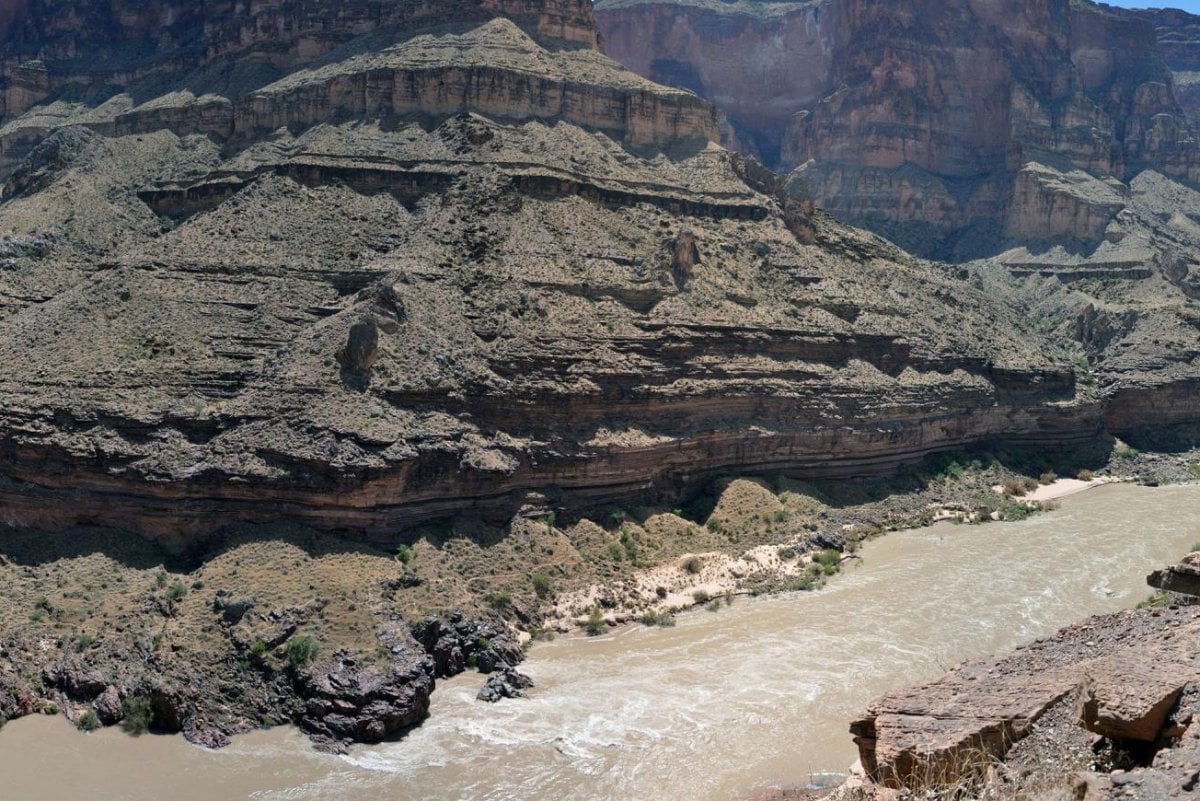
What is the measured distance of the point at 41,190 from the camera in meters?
64.1

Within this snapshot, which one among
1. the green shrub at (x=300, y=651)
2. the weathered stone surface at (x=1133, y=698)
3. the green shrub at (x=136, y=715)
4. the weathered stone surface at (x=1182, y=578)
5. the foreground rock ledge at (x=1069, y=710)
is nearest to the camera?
the foreground rock ledge at (x=1069, y=710)

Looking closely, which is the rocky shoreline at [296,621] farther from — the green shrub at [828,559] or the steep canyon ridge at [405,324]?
the green shrub at [828,559]

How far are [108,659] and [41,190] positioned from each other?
3839 cm

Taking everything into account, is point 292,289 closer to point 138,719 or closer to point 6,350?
point 6,350

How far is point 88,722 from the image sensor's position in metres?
32.2

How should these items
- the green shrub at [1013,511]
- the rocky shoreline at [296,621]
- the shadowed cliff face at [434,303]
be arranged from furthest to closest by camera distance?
1. the green shrub at [1013,511]
2. the shadowed cliff face at [434,303]
3. the rocky shoreline at [296,621]

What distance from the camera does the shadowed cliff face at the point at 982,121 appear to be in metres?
108

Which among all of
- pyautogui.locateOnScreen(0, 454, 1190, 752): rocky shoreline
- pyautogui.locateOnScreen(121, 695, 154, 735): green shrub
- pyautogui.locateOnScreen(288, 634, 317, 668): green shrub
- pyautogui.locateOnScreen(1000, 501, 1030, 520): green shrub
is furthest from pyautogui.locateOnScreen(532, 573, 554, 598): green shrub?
pyautogui.locateOnScreen(1000, 501, 1030, 520): green shrub

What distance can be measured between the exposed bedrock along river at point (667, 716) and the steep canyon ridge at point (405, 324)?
1.46 m

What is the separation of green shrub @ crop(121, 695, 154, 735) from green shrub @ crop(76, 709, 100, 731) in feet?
2.18

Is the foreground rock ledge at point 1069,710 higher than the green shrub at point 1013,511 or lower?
higher

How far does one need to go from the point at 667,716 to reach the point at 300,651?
10.3 m

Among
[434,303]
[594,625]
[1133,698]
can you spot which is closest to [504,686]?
[594,625]

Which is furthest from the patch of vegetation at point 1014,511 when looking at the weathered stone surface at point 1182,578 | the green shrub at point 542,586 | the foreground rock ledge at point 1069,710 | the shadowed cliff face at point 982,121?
the shadowed cliff face at point 982,121
